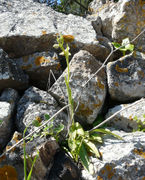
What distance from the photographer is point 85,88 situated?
249 cm

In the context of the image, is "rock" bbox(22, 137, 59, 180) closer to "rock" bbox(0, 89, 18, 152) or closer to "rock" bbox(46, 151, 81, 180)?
"rock" bbox(46, 151, 81, 180)

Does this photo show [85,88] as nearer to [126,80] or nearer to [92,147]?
[126,80]

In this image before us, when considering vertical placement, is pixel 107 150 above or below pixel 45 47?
below

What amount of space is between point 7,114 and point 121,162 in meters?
1.24

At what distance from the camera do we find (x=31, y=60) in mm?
2744

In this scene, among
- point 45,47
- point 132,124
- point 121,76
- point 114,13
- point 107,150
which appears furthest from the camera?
point 114,13

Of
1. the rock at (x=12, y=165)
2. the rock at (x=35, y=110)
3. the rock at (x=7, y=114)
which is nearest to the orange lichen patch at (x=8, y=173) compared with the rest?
the rock at (x=12, y=165)

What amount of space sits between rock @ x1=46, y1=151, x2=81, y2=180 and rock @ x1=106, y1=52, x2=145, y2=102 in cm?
117

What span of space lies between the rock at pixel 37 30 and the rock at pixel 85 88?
398 millimetres

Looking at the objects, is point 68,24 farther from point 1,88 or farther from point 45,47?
point 1,88

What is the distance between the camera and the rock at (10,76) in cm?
234

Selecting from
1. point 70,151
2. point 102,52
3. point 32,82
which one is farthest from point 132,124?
point 32,82

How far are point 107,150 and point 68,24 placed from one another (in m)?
2.13

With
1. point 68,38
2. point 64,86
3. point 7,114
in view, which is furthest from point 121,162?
point 68,38
